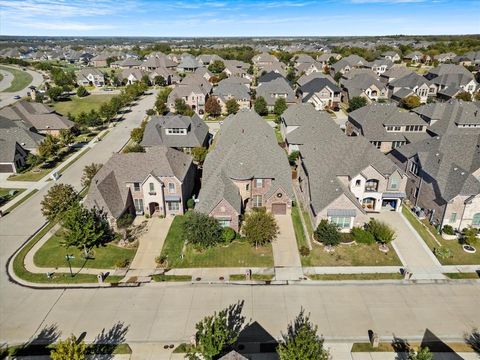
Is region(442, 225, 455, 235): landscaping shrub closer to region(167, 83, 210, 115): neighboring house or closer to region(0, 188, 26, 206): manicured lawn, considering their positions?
region(0, 188, 26, 206): manicured lawn

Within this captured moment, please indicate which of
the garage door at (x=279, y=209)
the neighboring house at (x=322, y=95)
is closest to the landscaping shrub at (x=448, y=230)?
the garage door at (x=279, y=209)

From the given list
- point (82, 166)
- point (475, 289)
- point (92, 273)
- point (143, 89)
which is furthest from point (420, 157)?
point (143, 89)

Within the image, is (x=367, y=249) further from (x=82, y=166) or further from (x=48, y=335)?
(x=82, y=166)

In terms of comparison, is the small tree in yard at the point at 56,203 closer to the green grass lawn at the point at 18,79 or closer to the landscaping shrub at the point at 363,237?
the landscaping shrub at the point at 363,237

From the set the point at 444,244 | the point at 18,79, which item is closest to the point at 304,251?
the point at 444,244

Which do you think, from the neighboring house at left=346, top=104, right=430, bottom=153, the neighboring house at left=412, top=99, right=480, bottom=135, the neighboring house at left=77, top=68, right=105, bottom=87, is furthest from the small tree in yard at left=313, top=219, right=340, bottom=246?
the neighboring house at left=77, top=68, right=105, bottom=87
